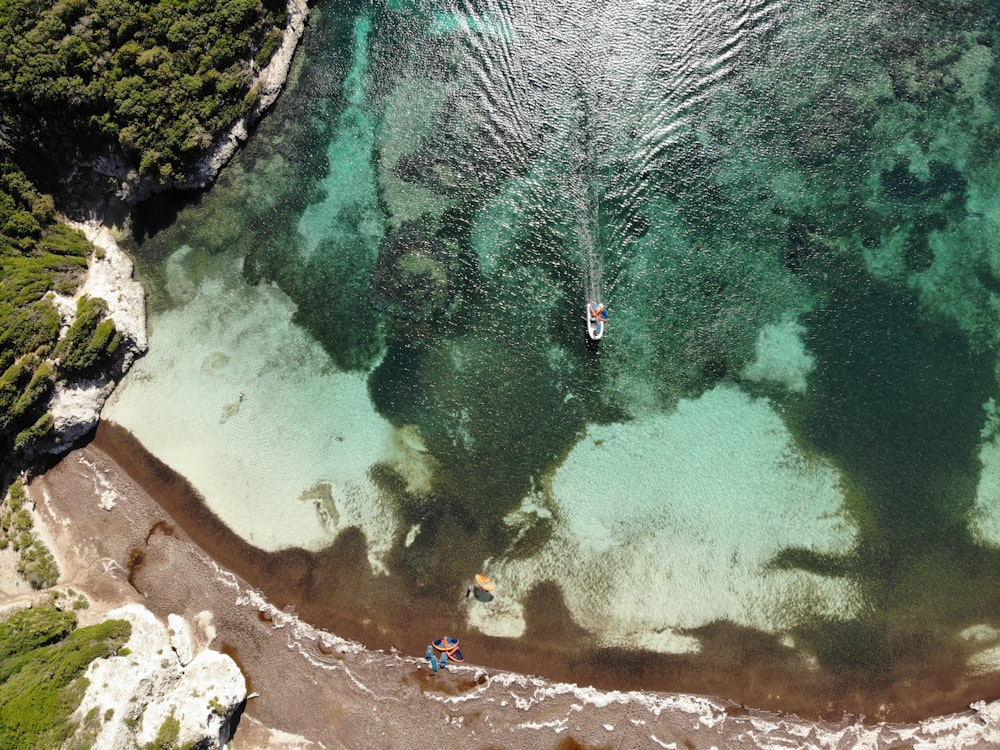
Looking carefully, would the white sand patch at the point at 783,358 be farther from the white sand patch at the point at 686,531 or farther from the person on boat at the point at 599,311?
the person on boat at the point at 599,311

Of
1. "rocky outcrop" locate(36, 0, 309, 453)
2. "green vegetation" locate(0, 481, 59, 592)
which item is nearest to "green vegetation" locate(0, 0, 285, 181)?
"rocky outcrop" locate(36, 0, 309, 453)

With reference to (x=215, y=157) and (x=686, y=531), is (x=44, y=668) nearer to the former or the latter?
(x=215, y=157)

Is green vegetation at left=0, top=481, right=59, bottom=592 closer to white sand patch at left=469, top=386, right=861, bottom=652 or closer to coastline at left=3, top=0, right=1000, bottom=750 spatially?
coastline at left=3, top=0, right=1000, bottom=750

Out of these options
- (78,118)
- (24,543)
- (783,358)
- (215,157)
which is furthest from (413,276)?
(24,543)

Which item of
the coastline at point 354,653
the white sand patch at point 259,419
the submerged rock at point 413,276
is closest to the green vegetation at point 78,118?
the coastline at point 354,653

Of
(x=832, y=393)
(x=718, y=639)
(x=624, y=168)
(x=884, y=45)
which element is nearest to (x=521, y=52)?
(x=624, y=168)

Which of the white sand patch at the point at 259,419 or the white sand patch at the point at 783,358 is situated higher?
the white sand patch at the point at 259,419
